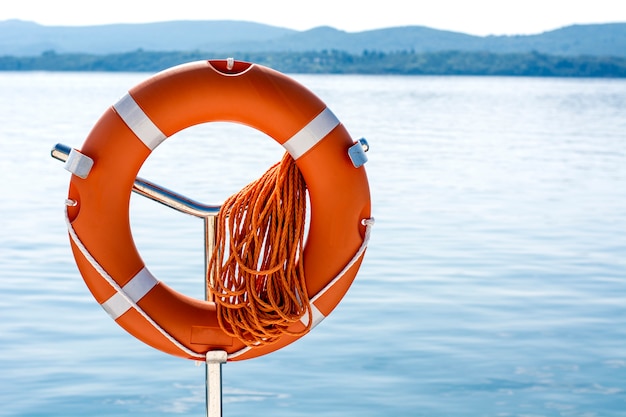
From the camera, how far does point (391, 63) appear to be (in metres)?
66.2

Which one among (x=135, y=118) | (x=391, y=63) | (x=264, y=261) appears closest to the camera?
(x=135, y=118)

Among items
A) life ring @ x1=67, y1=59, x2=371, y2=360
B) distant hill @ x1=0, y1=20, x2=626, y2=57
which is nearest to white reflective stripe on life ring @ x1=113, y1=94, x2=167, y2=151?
life ring @ x1=67, y1=59, x2=371, y2=360

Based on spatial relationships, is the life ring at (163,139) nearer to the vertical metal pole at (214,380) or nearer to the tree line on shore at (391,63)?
the vertical metal pole at (214,380)

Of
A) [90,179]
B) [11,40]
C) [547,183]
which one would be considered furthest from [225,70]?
[11,40]

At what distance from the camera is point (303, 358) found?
13.0ft

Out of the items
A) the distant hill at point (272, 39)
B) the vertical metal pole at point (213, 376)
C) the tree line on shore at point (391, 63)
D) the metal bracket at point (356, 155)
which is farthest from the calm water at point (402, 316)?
the distant hill at point (272, 39)

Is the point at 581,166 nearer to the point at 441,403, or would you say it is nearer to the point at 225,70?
the point at 441,403

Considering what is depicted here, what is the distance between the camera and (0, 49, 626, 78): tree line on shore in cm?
6231

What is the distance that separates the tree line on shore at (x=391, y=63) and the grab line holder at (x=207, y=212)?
58.7 m

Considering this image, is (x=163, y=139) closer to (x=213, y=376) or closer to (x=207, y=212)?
(x=207, y=212)

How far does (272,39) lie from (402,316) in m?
94.7

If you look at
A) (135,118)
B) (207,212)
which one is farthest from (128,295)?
(135,118)

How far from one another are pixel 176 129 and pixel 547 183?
8.17 meters

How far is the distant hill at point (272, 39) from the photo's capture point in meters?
87.4
